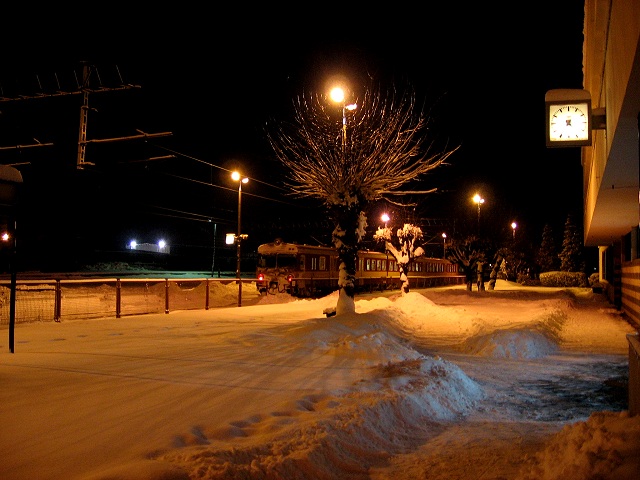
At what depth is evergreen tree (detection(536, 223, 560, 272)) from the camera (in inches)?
2734

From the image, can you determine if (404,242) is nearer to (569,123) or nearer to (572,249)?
(569,123)

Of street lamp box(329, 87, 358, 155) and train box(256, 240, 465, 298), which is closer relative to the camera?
street lamp box(329, 87, 358, 155)

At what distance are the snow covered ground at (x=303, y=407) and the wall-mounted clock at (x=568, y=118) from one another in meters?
4.15

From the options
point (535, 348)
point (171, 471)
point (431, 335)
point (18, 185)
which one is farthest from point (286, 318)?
point (171, 471)

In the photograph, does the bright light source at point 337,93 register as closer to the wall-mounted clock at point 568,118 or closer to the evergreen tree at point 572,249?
the wall-mounted clock at point 568,118

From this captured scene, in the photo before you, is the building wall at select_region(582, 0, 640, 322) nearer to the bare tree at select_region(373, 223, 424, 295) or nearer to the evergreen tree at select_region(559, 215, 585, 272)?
the bare tree at select_region(373, 223, 424, 295)

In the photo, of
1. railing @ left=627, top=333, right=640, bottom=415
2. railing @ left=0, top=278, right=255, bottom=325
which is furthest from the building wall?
railing @ left=0, top=278, right=255, bottom=325

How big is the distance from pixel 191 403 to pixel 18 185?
16.9ft

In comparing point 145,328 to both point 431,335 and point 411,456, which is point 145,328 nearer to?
point 431,335

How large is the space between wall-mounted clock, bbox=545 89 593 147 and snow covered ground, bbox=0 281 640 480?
4152 mm

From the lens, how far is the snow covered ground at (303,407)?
4422 mm

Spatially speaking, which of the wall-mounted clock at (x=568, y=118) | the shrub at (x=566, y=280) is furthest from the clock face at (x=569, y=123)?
the shrub at (x=566, y=280)

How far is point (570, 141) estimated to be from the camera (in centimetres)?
902

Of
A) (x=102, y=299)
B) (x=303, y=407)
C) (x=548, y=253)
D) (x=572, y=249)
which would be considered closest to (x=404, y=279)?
(x=102, y=299)
